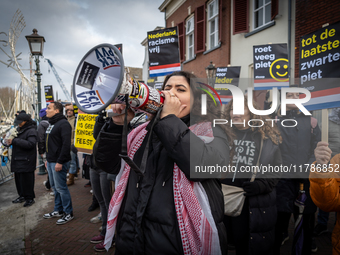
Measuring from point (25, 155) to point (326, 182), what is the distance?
5.20 m

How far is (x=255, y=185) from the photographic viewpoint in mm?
2164

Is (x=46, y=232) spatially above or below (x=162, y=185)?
below

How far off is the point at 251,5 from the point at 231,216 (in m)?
9.13

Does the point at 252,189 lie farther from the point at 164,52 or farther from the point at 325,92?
the point at 164,52

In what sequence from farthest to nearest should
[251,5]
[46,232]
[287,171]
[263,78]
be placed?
[251,5] < [263,78] < [46,232] < [287,171]

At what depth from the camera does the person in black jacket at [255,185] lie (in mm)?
2143

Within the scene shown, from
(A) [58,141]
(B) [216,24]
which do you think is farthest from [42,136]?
(B) [216,24]

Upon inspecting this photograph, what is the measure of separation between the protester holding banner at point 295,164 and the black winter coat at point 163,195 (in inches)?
74.2

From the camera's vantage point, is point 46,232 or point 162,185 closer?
point 162,185

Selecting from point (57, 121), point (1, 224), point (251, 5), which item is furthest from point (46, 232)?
point (251, 5)

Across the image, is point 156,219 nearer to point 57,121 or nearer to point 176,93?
point 176,93

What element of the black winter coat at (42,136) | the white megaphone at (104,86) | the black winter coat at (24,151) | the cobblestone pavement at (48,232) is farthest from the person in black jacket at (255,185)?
the black winter coat at (42,136)

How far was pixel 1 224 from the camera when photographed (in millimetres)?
4004

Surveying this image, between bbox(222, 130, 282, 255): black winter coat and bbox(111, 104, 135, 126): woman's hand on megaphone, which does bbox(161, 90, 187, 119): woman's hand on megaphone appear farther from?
bbox(222, 130, 282, 255): black winter coat
